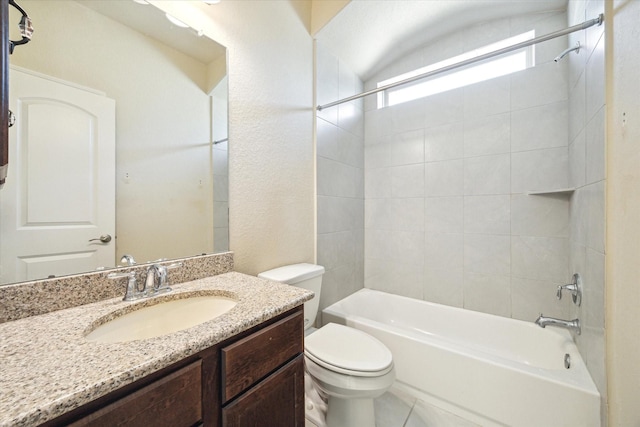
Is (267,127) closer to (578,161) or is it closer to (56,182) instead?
(56,182)

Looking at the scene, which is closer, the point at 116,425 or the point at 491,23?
the point at 116,425

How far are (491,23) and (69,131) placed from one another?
9.04 ft

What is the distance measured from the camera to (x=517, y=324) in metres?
1.77

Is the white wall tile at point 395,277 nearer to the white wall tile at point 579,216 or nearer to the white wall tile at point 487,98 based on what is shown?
the white wall tile at point 579,216

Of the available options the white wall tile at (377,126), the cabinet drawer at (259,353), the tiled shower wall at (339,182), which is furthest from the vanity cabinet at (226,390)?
the white wall tile at (377,126)

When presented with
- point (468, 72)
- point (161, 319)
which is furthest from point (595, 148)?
point (161, 319)

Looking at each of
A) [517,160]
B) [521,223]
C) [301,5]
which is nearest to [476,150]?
[517,160]

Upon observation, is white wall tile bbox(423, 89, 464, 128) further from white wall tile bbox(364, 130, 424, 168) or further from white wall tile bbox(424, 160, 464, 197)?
white wall tile bbox(424, 160, 464, 197)

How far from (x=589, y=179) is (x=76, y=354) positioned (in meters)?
2.01

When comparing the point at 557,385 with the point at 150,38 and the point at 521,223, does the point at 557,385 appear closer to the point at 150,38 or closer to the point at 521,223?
the point at 521,223

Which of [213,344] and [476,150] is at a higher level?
[476,150]

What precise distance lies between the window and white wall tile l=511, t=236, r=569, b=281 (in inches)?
50.1

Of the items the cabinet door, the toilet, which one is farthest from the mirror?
the cabinet door

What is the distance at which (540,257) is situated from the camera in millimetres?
1761
